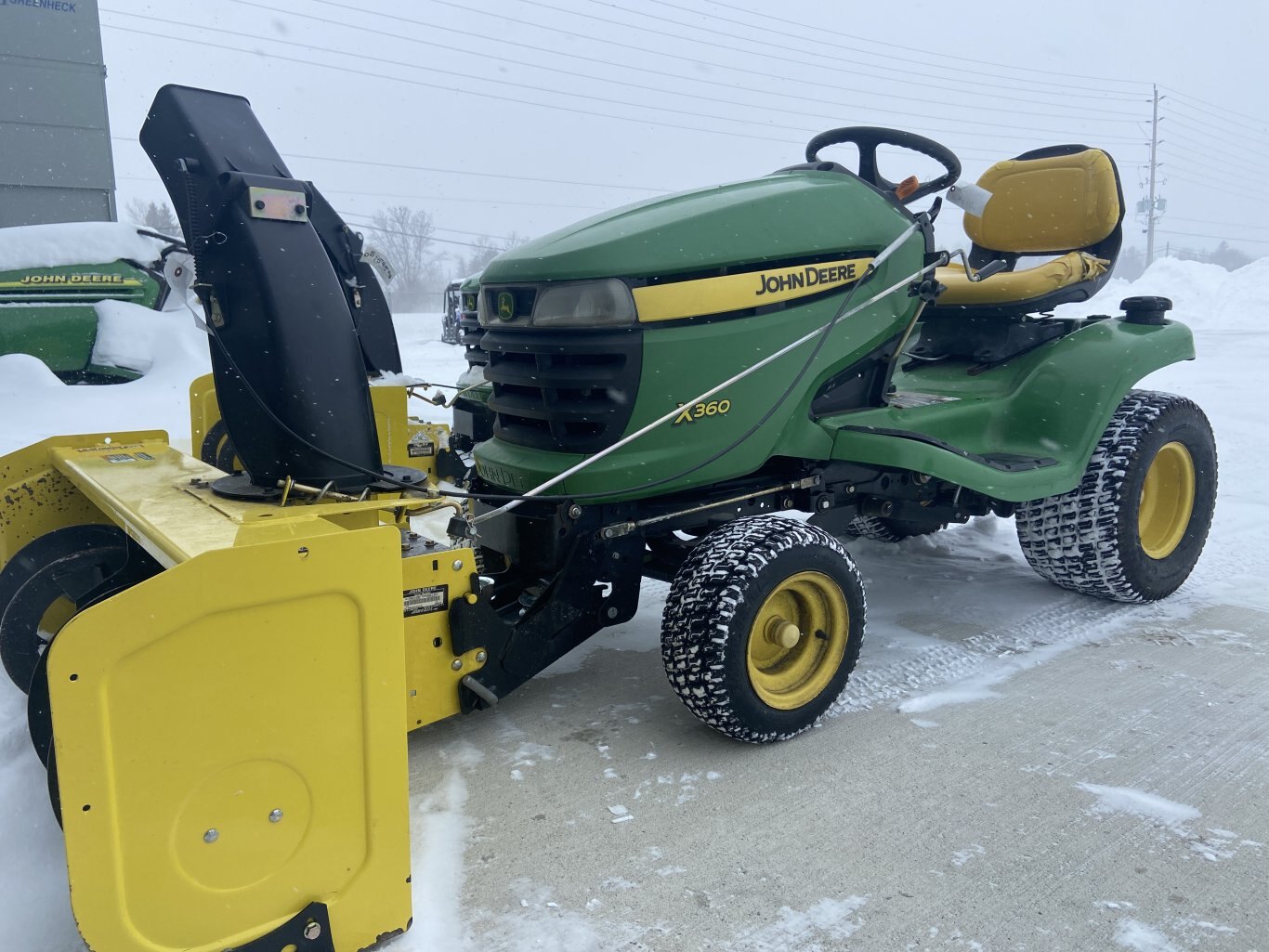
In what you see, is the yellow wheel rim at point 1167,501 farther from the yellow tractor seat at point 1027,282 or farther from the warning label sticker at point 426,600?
the warning label sticker at point 426,600

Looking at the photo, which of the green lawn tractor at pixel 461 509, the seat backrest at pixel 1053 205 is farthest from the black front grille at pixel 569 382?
the seat backrest at pixel 1053 205

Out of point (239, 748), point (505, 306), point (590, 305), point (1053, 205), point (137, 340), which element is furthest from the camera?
point (137, 340)

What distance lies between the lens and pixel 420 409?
889 centimetres

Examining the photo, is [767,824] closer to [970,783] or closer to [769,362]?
[970,783]

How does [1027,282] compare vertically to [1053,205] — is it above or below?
below

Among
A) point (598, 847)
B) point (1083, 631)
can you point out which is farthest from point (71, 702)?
point (1083, 631)

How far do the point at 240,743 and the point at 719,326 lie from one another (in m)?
1.66

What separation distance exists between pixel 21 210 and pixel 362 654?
37.4 feet

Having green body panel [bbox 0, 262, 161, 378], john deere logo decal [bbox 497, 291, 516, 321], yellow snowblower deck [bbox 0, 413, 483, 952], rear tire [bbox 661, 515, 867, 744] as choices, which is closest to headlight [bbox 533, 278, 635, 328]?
john deere logo decal [bbox 497, 291, 516, 321]

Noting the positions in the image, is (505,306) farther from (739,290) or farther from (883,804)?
(883,804)

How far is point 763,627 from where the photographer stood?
2752 millimetres

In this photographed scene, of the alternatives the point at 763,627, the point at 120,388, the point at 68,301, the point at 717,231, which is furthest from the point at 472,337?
the point at 68,301

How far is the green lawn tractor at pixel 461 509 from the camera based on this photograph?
5.44 feet

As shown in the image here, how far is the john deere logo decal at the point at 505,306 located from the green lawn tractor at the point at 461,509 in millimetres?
13
